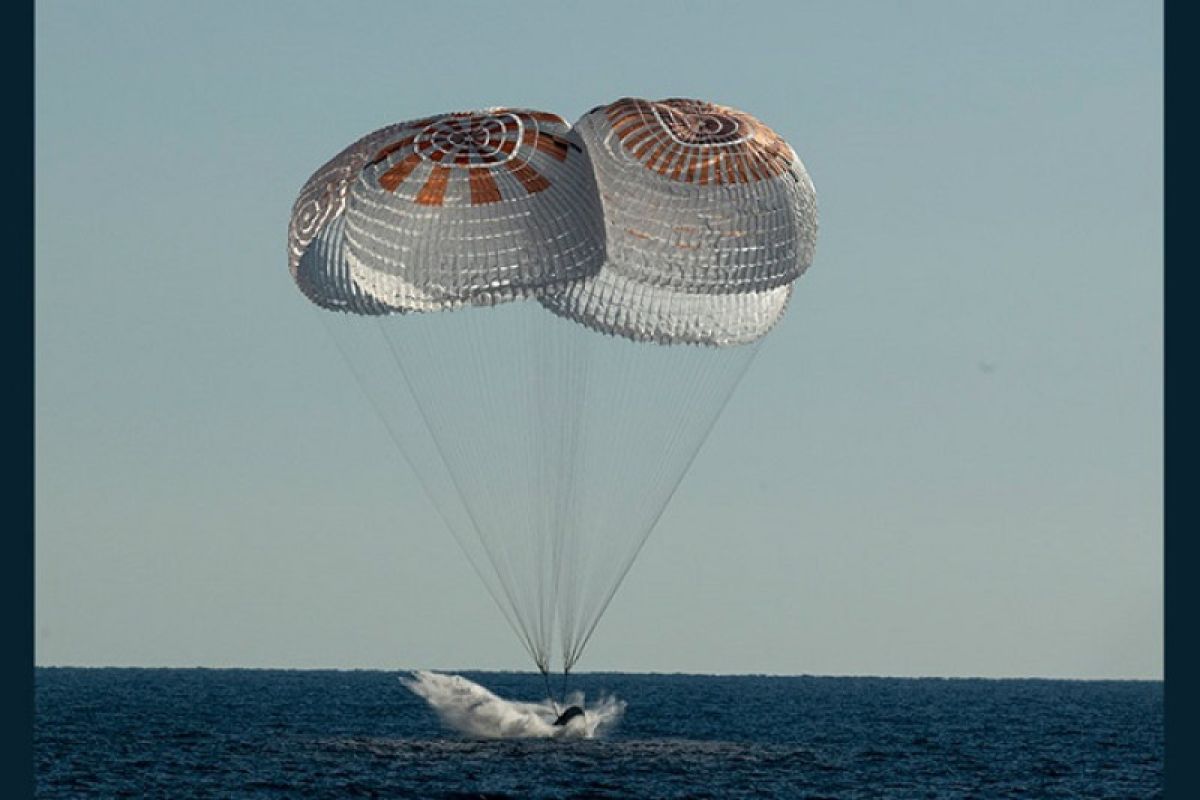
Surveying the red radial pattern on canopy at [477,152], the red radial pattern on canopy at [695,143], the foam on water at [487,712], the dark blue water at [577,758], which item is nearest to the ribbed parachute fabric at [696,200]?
the red radial pattern on canopy at [695,143]

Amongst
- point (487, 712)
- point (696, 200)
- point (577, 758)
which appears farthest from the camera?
point (487, 712)

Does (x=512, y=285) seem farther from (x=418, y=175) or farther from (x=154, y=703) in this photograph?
(x=154, y=703)

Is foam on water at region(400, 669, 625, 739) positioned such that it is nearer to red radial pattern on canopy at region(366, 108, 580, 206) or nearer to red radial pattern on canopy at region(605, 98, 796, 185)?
red radial pattern on canopy at region(366, 108, 580, 206)

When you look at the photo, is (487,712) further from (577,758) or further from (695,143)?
(695,143)

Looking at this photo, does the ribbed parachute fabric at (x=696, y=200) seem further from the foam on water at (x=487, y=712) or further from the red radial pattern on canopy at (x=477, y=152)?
the foam on water at (x=487, y=712)

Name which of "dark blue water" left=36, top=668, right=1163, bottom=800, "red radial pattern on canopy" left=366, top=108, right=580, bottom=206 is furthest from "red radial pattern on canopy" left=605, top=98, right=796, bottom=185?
"dark blue water" left=36, top=668, right=1163, bottom=800

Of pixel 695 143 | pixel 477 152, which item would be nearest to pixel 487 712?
pixel 477 152
